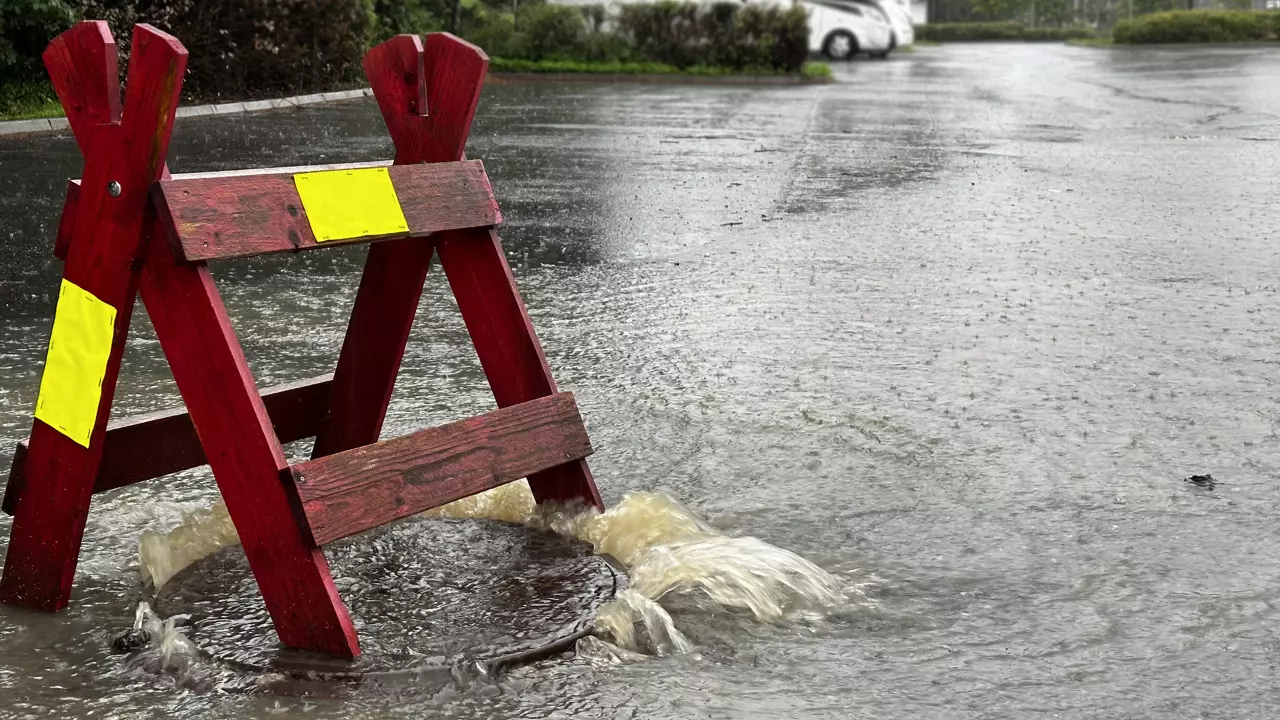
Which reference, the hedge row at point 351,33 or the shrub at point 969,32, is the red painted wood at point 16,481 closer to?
the hedge row at point 351,33

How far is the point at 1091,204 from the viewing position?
8.73 meters

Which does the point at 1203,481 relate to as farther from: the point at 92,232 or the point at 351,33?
the point at 351,33

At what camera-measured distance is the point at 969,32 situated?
59.2 metres

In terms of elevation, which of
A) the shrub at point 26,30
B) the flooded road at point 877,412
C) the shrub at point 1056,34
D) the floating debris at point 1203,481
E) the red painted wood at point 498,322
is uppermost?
the shrub at point 26,30

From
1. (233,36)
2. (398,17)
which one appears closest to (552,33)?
(398,17)

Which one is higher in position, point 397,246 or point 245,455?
point 397,246

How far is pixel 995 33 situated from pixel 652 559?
192 ft

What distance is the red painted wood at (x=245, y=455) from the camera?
2555 millimetres

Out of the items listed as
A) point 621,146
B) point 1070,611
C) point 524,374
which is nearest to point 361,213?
point 524,374

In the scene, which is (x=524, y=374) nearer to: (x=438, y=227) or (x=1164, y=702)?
(x=438, y=227)

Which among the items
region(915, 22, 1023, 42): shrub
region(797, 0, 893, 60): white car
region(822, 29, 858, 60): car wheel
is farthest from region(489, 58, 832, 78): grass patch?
region(915, 22, 1023, 42): shrub

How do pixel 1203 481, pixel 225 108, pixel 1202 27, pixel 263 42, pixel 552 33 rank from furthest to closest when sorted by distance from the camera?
pixel 1202 27
pixel 552 33
pixel 263 42
pixel 225 108
pixel 1203 481

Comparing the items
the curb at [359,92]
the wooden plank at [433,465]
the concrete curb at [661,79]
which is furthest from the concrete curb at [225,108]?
the wooden plank at [433,465]

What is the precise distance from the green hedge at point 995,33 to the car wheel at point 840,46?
2462 centimetres
